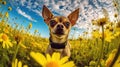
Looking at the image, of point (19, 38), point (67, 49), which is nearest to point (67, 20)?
point (67, 49)

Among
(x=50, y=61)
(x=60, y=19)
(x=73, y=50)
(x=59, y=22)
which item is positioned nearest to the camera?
(x=50, y=61)

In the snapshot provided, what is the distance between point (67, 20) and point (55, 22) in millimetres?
223

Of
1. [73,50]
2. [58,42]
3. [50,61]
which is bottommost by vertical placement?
[73,50]

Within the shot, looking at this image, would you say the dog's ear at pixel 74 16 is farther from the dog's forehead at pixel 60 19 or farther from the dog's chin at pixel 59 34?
the dog's chin at pixel 59 34

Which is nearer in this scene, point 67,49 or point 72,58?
point 67,49

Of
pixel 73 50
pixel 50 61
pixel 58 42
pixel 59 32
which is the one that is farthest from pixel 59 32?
pixel 50 61

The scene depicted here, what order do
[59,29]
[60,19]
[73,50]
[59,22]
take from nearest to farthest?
[59,29] < [59,22] < [60,19] < [73,50]

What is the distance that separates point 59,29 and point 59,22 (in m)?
0.18

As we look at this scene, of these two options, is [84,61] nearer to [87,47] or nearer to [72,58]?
[72,58]

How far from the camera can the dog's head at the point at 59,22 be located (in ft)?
13.1

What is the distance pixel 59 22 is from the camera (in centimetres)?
411

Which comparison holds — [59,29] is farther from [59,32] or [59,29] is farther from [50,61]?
[50,61]

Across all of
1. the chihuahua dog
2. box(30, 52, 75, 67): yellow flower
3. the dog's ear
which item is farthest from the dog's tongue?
box(30, 52, 75, 67): yellow flower

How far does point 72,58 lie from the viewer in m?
5.91
